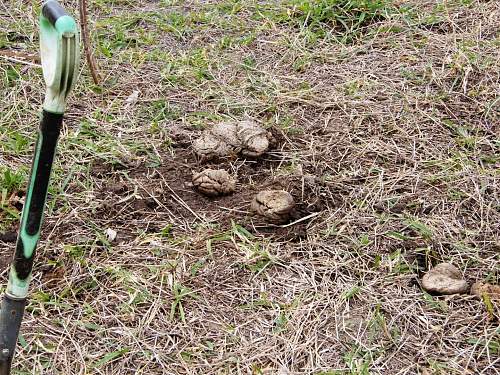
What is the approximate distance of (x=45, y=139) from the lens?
4.32 ft

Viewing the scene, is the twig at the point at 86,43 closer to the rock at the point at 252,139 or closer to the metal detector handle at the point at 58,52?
the rock at the point at 252,139

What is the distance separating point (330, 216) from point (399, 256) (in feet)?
0.91

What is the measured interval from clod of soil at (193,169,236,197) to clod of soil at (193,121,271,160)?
0.14 metres

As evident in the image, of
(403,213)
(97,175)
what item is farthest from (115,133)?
(403,213)

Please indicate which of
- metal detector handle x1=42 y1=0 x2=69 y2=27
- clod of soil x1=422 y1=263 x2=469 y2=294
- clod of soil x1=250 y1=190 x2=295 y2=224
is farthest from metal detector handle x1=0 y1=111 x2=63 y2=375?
clod of soil x1=422 y1=263 x2=469 y2=294

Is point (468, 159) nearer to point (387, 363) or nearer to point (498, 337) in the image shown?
point (498, 337)

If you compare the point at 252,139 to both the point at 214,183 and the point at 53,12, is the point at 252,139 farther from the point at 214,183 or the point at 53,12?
the point at 53,12

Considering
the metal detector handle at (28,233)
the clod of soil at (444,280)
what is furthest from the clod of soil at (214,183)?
the metal detector handle at (28,233)

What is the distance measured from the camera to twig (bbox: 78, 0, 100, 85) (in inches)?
110

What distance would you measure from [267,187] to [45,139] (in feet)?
4.10

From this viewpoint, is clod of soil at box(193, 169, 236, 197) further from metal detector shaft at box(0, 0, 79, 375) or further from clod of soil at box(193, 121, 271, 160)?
metal detector shaft at box(0, 0, 79, 375)

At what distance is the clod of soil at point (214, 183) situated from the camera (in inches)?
95.2

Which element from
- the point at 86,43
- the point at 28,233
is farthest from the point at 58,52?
the point at 86,43

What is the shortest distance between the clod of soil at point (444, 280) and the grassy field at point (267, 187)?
36 millimetres
